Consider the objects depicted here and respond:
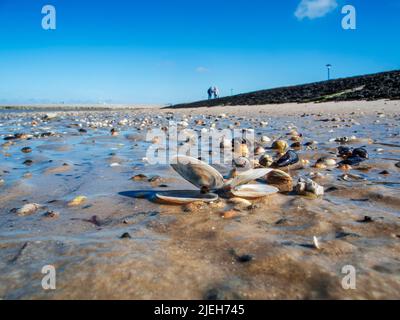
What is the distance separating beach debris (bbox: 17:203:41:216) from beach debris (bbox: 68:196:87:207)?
9.9 inches

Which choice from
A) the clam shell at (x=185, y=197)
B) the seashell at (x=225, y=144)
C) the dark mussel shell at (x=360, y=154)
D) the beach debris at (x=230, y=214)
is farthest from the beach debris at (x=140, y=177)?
the dark mussel shell at (x=360, y=154)

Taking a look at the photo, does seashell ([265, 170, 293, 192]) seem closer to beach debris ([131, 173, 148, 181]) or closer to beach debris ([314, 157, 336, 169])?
beach debris ([314, 157, 336, 169])

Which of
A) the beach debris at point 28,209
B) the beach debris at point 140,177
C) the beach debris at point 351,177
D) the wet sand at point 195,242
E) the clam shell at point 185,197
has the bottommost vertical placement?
the wet sand at point 195,242

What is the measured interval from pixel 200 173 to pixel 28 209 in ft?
4.51

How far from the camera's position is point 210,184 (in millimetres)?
3006

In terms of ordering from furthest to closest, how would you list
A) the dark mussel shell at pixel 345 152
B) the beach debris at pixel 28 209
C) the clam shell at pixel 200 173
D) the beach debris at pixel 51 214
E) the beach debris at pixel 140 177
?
1. the dark mussel shell at pixel 345 152
2. the beach debris at pixel 140 177
3. the clam shell at pixel 200 173
4. the beach debris at pixel 28 209
5. the beach debris at pixel 51 214

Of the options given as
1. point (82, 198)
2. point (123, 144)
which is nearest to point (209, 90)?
point (123, 144)

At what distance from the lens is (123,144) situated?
6.98 meters

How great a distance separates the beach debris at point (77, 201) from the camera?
293cm

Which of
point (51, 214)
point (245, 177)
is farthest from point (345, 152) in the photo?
point (51, 214)

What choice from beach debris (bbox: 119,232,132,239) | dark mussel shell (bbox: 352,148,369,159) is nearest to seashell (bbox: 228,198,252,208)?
beach debris (bbox: 119,232,132,239)

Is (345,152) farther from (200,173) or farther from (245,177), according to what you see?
(200,173)

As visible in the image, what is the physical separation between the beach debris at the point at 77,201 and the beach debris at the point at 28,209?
0.25 metres

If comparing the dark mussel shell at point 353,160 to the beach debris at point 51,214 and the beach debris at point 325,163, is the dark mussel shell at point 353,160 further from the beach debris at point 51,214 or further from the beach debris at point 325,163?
the beach debris at point 51,214
